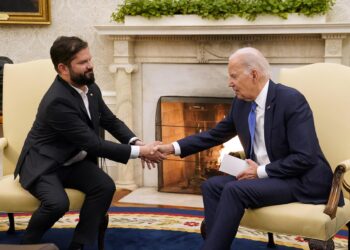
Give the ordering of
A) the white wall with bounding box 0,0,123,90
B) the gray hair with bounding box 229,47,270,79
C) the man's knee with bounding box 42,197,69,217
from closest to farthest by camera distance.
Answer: the gray hair with bounding box 229,47,270,79, the man's knee with bounding box 42,197,69,217, the white wall with bounding box 0,0,123,90

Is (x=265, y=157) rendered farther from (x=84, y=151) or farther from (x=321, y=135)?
(x=84, y=151)

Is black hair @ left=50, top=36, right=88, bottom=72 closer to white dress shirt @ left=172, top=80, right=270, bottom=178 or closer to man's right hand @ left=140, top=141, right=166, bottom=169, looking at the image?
man's right hand @ left=140, top=141, right=166, bottom=169

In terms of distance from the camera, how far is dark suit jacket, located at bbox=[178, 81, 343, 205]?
2.93m

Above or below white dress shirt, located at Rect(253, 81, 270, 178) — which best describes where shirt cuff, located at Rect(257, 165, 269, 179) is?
below

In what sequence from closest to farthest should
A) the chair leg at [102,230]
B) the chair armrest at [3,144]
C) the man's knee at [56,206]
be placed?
the man's knee at [56,206] < the chair leg at [102,230] < the chair armrest at [3,144]

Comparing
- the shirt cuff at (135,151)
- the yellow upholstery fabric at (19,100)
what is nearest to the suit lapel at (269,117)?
the shirt cuff at (135,151)

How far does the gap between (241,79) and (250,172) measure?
49 centimetres

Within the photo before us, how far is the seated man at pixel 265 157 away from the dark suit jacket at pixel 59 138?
683mm

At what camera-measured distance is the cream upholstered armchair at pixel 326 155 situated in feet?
9.21

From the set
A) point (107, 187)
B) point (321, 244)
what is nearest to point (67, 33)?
point (107, 187)

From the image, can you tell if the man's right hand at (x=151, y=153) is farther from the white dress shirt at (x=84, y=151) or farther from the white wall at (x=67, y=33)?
the white wall at (x=67, y=33)

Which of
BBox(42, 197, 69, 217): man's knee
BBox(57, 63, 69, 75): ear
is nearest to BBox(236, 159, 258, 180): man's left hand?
BBox(42, 197, 69, 217): man's knee

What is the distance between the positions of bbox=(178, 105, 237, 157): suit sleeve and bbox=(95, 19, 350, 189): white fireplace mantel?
4.87ft

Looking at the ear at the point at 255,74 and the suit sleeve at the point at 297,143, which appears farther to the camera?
the ear at the point at 255,74
